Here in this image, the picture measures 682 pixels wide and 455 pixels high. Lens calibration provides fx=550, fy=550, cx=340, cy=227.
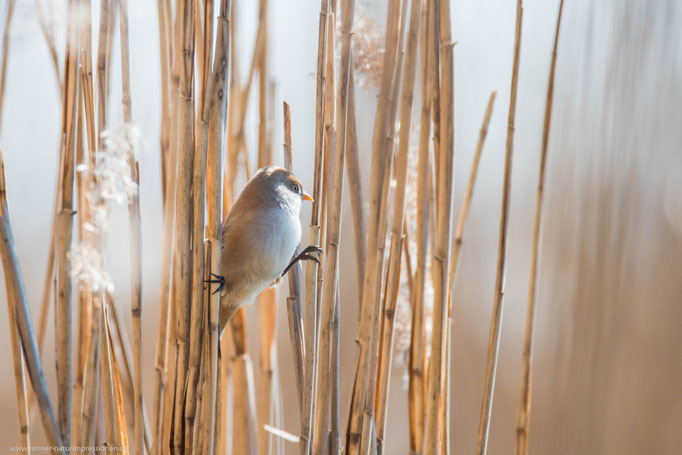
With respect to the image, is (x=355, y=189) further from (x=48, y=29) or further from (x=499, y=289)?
(x=48, y=29)

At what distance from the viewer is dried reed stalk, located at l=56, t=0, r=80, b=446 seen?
646 mm

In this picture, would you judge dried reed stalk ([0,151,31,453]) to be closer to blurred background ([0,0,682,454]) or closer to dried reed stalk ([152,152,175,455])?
dried reed stalk ([152,152,175,455])

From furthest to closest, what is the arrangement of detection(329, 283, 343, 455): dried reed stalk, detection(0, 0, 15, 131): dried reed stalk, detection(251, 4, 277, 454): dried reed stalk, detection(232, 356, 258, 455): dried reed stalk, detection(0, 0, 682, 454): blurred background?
1. detection(0, 0, 682, 454): blurred background
2. detection(232, 356, 258, 455): dried reed stalk
3. detection(251, 4, 277, 454): dried reed stalk
4. detection(0, 0, 15, 131): dried reed stalk
5. detection(329, 283, 343, 455): dried reed stalk

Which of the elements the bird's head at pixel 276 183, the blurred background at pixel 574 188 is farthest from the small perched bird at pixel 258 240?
the blurred background at pixel 574 188

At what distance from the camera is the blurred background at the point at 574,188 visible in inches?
63.4

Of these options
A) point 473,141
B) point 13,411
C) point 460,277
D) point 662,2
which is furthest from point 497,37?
point 13,411

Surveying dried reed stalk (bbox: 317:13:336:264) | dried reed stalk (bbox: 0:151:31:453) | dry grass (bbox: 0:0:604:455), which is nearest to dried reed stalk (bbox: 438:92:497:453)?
dry grass (bbox: 0:0:604:455)

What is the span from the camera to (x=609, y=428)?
176 centimetres

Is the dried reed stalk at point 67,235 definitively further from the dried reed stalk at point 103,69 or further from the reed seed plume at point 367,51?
the reed seed plume at point 367,51

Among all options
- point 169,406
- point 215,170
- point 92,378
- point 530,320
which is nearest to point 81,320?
point 92,378

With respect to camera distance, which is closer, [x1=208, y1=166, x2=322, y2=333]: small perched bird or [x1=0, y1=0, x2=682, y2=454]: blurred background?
[x1=208, y1=166, x2=322, y2=333]: small perched bird

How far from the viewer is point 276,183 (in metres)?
0.84

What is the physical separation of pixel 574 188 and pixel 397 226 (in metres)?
1.20

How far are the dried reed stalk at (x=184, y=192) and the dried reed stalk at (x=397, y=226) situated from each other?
0.89 feet
